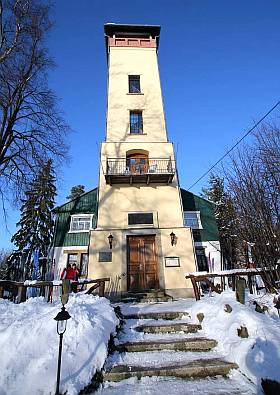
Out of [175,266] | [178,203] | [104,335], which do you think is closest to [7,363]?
[104,335]

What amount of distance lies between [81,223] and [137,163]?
319 inches

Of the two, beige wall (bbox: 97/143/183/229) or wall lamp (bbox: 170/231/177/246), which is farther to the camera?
beige wall (bbox: 97/143/183/229)

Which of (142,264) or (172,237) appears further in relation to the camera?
(172,237)

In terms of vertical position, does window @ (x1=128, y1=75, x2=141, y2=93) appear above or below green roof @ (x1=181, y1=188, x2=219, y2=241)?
above

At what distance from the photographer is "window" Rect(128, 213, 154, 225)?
13680mm

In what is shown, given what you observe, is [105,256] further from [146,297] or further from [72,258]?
[72,258]

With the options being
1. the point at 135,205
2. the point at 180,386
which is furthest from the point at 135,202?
the point at 180,386

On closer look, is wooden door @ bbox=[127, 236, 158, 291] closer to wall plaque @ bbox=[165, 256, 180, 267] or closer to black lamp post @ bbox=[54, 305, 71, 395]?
wall plaque @ bbox=[165, 256, 180, 267]

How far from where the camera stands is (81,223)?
68.4ft

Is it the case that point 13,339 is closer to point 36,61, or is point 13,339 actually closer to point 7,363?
point 7,363

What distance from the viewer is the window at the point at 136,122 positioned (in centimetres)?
1673

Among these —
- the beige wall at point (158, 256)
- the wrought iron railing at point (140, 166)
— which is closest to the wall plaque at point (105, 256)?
the beige wall at point (158, 256)

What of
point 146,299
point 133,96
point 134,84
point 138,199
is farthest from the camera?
point 134,84

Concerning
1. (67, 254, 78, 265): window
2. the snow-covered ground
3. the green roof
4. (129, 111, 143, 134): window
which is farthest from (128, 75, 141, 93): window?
the snow-covered ground
